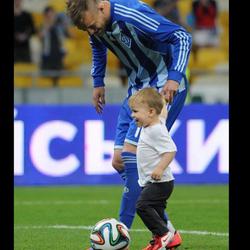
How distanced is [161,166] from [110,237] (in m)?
0.74

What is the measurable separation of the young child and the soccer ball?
0.27 metres

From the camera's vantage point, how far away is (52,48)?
18.5m

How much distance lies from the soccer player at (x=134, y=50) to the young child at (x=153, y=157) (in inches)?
7.9

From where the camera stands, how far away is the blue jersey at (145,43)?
745 cm

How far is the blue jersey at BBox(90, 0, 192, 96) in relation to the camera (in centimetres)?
745

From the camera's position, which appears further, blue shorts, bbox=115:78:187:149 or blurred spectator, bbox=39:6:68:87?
blurred spectator, bbox=39:6:68:87

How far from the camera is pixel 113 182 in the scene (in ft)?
47.7

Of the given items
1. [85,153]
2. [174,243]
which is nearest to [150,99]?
[174,243]

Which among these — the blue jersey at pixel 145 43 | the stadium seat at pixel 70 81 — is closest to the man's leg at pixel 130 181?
the blue jersey at pixel 145 43

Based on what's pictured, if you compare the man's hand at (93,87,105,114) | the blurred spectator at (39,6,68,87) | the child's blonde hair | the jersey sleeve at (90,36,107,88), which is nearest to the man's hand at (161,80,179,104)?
the child's blonde hair

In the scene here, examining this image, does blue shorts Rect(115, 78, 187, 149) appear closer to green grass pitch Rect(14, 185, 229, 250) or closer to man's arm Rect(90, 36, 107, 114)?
man's arm Rect(90, 36, 107, 114)

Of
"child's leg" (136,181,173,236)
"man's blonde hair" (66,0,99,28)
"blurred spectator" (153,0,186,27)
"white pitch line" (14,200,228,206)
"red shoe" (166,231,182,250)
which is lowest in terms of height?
"white pitch line" (14,200,228,206)
